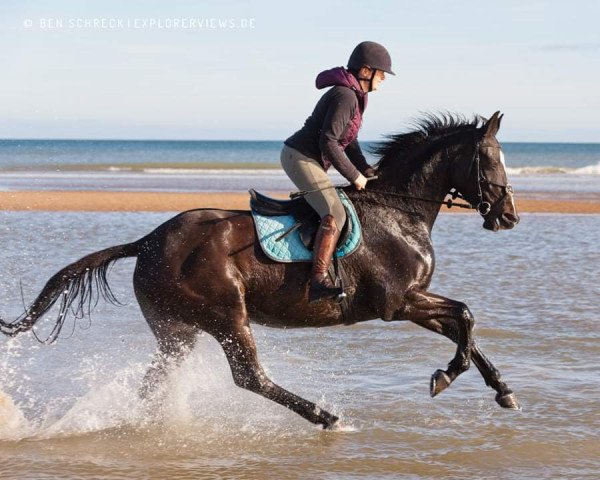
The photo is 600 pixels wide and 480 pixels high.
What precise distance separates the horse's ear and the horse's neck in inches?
14.1

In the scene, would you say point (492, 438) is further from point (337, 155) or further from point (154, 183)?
point (154, 183)

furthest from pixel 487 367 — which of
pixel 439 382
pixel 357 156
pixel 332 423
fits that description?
pixel 357 156

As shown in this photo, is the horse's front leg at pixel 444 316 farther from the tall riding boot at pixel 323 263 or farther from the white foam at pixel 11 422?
the white foam at pixel 11 422

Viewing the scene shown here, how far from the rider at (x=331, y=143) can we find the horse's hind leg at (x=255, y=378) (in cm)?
60

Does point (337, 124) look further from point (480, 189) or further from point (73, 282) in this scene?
point (73, 282)

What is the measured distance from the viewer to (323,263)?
675 cm

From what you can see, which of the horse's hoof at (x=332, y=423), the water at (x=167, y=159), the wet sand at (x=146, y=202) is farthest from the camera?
the water at (x=167, y=159)

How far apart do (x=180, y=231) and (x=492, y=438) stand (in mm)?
2732

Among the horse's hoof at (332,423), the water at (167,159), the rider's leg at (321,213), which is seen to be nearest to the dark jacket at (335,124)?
the rider's leg at (321,213)

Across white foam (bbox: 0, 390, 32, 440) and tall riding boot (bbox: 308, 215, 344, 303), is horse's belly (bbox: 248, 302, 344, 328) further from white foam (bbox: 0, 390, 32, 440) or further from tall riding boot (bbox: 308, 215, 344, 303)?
white foam (bbox: 0, 390, 32, 440)

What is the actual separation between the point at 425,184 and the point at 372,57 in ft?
3.53

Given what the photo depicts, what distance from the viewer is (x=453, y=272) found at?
14.2 meters

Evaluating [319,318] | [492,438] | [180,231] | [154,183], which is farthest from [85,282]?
[154,183]

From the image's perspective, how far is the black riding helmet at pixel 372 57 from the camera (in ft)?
22.6
